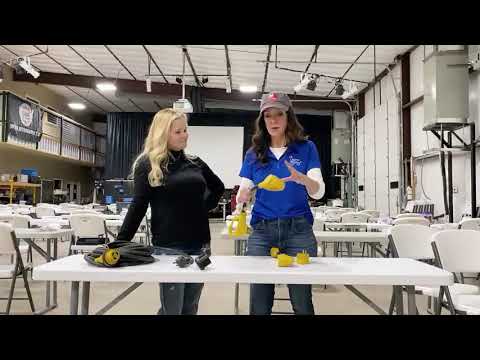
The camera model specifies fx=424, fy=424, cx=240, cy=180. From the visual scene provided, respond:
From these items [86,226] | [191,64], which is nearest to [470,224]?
[86,226]

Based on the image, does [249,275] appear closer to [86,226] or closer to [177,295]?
[177,295]

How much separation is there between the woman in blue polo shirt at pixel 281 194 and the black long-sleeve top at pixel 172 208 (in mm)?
222

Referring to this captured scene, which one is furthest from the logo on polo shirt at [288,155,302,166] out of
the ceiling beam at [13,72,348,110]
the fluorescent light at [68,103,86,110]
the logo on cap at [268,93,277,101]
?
the fluorescent light at [68,103,86,110]

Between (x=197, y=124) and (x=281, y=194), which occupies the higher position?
(x=197, y=124)

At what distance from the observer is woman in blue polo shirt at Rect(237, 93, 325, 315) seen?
1848 millimetres

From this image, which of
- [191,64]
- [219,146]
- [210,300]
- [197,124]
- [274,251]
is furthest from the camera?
[197,124]

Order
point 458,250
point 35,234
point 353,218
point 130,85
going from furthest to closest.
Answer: point 130,85 < point 353,218 < point 35,234 < point 458,250

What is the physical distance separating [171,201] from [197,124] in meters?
Result: 14.3

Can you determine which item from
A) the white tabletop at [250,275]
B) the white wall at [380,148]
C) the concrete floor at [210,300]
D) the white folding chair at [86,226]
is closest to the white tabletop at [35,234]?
the concrete floor at [210,300]

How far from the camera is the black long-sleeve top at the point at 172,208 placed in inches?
72.1

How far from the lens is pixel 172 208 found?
1855mm

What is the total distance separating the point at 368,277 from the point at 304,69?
1000 cm
